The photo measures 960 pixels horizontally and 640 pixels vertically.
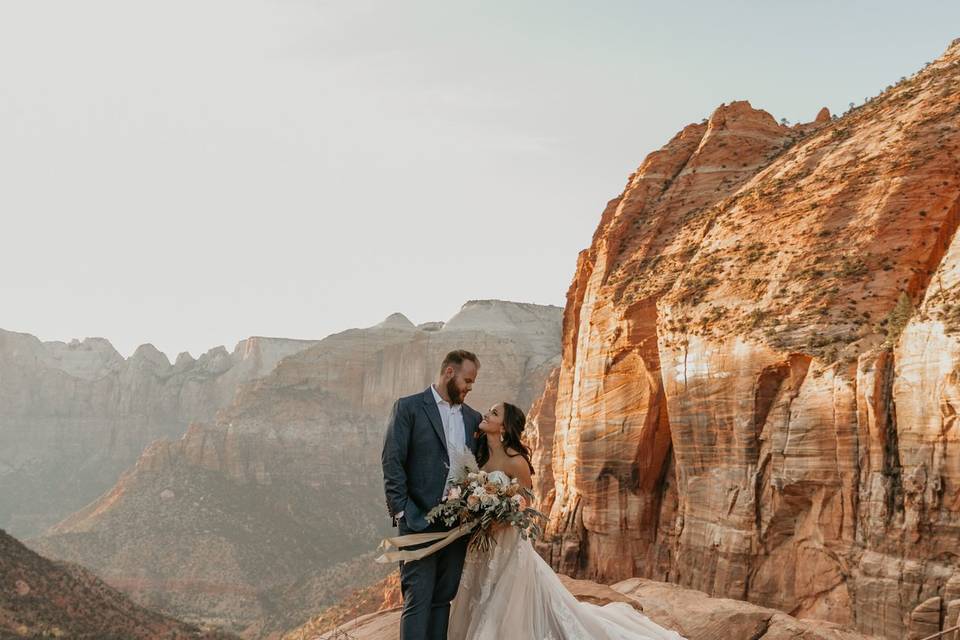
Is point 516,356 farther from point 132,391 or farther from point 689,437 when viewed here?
point 689,437

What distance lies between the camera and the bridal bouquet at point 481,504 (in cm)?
797

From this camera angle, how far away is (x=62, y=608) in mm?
28312

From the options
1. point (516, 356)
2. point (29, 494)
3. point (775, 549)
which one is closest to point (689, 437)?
point (775, 549)

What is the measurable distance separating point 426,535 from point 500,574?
1099mm

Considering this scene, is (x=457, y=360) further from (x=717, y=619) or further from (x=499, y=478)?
(x=717, y=619)

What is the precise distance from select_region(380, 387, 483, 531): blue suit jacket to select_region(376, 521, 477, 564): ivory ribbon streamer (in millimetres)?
92

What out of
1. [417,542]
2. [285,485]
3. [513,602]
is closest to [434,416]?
[417,542]

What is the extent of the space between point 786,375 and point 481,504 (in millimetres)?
13041

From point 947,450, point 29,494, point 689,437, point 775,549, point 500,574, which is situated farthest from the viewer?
point 29,494

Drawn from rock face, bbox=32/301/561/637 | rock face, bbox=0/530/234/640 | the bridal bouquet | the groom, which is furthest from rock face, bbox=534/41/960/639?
rock face, bbox=32/301/561/637

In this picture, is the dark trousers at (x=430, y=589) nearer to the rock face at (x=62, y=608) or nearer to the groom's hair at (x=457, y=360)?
the groom's hair at (x=457, y=360)

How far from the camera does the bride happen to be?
8539 mm

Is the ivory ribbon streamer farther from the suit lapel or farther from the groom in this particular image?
the suit lapel

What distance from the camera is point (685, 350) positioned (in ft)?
73.0
